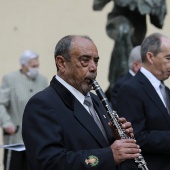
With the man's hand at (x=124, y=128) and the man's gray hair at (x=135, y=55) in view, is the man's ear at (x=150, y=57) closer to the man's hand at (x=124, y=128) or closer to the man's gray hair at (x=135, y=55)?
the man's hand at (x=124, y=128)

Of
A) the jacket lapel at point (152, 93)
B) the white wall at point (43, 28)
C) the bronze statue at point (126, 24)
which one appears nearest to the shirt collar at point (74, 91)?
the jacket lapel at point (152, 93)

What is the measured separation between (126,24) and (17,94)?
49.4 inches

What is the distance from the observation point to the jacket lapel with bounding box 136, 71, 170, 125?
186 inches

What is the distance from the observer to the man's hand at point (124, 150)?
3.62 metres

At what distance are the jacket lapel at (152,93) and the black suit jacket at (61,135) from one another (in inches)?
36.7

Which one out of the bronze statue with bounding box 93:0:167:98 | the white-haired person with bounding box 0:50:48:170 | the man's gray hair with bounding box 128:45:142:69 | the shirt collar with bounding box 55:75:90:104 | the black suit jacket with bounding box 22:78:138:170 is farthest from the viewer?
the bronze statue with bounding box 93:0:167:98

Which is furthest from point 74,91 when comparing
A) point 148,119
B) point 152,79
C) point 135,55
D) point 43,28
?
point 43,28

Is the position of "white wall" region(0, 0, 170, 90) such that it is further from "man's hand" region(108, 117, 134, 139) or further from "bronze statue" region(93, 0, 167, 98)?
"man's hand" region(108, 117, 134, 139)

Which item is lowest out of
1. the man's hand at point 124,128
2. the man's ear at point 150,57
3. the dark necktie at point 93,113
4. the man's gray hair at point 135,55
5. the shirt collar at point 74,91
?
the man's hand at point 124,128

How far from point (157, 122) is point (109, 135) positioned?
2.80ft

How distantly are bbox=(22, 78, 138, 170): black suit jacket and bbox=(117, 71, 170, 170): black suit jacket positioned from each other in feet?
2.69

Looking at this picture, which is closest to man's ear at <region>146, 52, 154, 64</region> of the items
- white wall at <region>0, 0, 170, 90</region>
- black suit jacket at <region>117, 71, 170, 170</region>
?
black suit jacket at <region>117, 71, 170, 170</region>

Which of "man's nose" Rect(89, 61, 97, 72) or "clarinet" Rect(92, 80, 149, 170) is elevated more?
"man's nose" Rect(89, 61, 97, 72)

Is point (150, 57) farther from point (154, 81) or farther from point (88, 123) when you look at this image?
point (88, 123)
